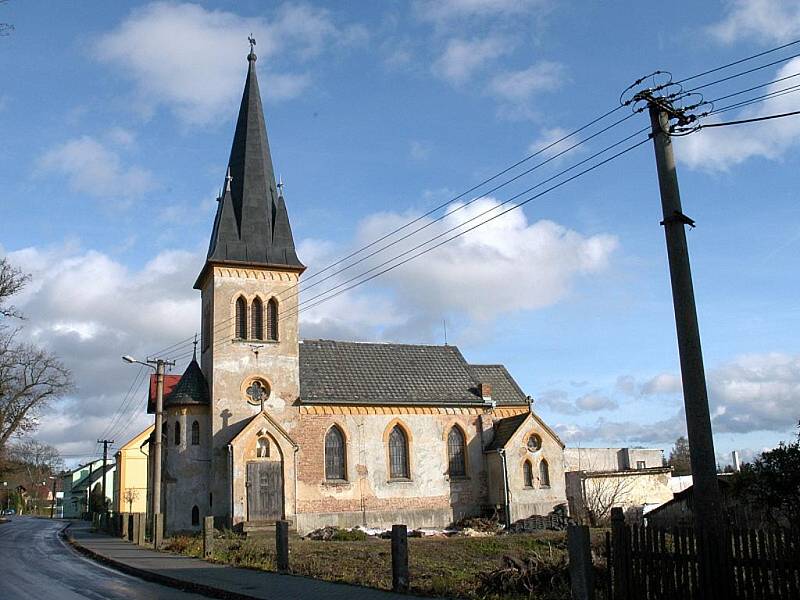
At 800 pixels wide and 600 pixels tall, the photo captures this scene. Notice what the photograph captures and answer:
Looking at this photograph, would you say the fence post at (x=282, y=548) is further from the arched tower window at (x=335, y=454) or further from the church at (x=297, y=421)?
the arched tower window at (x=335, y=454)

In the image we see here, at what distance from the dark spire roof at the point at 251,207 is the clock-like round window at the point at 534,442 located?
14.8 m

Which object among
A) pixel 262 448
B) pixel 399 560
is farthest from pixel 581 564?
pixel 262 448

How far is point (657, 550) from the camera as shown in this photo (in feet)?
37.5

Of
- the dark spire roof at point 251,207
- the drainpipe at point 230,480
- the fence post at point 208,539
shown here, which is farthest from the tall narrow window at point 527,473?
the fence post at point 208,539

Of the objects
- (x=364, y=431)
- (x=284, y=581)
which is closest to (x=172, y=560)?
(x=284, y=581)

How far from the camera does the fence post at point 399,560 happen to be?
46.4 ft

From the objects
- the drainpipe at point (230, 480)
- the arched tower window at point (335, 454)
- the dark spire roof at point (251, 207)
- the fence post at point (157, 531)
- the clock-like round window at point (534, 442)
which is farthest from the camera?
the clock-like round window at point (534, 442)

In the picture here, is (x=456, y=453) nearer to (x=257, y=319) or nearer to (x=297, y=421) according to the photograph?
(x=297, y=421)

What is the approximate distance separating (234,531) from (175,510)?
3268mm

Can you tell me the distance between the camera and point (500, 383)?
4253cm

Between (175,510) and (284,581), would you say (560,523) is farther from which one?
(284,581)

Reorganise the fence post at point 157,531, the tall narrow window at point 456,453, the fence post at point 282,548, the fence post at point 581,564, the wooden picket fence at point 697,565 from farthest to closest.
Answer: the tall narrow window at point 456,453
the fence post at point 157,531
the fence post at point 282,548
the fence post at point 581,564
the wooden picket fence at point 697,565

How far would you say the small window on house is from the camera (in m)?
34.1

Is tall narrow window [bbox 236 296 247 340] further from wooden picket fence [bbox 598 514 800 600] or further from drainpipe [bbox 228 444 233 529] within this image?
wooden picket fence [bbox 598 514 800 600]
